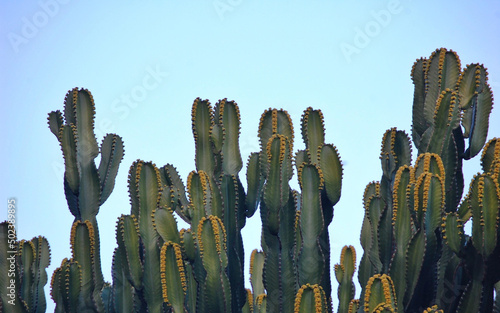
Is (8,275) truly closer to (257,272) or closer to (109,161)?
(109,161)

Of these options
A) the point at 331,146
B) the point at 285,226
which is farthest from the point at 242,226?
the point at 331,146

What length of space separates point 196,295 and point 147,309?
464 mm

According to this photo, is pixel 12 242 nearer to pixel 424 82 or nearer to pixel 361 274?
pixel 361 274

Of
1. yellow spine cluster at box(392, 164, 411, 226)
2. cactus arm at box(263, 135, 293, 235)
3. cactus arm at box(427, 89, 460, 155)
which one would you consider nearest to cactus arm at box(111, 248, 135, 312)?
cactus arm at box(263, 135, 293, 235)

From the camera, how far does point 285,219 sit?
541 cm

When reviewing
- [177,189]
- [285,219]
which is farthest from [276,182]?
[177,189]

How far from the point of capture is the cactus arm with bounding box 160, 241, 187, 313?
16.7 feet

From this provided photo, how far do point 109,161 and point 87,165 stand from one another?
20 centimetres

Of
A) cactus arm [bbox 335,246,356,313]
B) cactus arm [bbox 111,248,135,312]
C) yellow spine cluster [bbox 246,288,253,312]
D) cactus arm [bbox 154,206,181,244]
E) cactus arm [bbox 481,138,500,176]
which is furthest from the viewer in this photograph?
yellow spine cluster [bbox 246,288,253,312]

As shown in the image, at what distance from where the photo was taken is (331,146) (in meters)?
5.46

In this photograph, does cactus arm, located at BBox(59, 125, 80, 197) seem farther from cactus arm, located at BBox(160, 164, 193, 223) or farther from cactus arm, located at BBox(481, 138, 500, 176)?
cactus arm, located at BBox(481, 138, 500, 176)

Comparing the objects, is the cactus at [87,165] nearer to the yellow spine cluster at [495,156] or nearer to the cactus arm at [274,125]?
the cactus arm at [274,125]

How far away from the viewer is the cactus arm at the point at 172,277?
510 centimetres

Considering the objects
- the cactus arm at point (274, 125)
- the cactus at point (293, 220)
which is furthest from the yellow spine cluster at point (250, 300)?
the cactus arm at point (274, 125)
